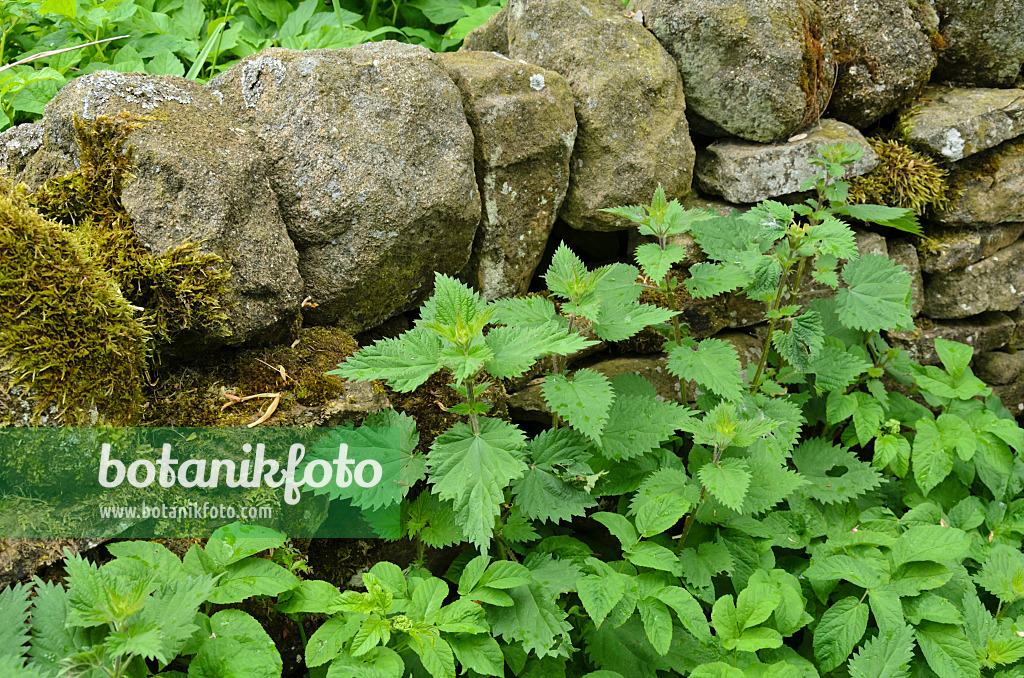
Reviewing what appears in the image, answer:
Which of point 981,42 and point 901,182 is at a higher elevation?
point 981,42

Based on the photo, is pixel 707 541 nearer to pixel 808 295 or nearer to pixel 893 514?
pixel 893 514

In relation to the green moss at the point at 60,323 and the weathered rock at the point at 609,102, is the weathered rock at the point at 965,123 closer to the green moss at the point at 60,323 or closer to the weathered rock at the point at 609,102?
the weathered rock at the point at 609,102

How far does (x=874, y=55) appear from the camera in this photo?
3234mm

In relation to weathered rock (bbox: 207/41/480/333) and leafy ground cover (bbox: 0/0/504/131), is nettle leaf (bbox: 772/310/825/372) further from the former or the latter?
leafy ground cover (bbox: 0/0/504/131)

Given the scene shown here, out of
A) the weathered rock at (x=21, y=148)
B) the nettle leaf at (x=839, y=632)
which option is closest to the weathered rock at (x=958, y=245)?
the nettle leaf at (x=839, y=632)

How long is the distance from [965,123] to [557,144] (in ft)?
6.73

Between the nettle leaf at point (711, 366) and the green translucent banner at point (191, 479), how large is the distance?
100 centimetres

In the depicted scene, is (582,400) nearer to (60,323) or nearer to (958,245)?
(60,323)

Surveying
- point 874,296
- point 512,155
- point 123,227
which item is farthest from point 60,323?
point 874,296

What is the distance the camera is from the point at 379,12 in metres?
3.52

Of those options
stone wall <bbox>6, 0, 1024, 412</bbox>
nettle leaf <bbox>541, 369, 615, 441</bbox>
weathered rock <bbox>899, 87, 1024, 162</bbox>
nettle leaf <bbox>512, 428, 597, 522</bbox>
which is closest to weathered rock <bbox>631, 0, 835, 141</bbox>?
stone wall <bbox>6, 0, 1024, 412</bbox>

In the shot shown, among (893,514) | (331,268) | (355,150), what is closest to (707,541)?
(893,514)

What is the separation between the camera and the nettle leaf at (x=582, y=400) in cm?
192

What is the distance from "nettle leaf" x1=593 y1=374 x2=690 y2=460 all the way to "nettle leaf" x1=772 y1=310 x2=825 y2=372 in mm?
572
